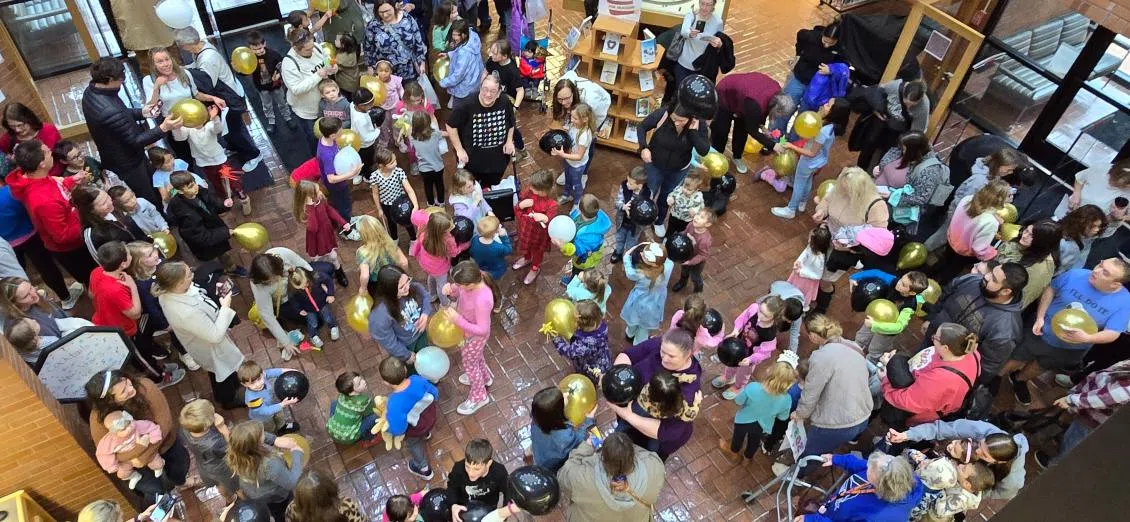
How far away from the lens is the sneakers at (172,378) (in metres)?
5.65

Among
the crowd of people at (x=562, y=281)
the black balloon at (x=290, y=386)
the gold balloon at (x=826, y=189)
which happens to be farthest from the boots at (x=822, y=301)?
the black balloon at (x=290, y=386)

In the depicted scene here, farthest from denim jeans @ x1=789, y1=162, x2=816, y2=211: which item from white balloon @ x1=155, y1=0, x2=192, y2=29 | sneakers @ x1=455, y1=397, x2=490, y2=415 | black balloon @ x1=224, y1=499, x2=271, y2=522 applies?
white balloon @ x1=155, y1=0, x2=192, y2=29

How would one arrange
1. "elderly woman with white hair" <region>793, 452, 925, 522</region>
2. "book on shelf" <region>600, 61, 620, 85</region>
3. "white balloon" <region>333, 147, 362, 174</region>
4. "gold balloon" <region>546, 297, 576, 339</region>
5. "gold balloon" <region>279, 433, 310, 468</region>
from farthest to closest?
1. "book on shelf" <region>600, 61, 620, 85</region>
2. "white balloon" <region>333, 147, 362, 174</region>
3. "gold balloon" <region>546, 297, 576, 339</region>
4. "gold balloon" <region>279, 433, 310, 468</region>
5. "elderly woman with white hair" <region>793, 452, 925, 522</region>

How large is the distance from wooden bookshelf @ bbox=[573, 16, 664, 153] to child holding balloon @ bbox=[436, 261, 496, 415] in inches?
120

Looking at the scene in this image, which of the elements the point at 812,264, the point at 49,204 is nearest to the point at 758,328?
the point at 812,264

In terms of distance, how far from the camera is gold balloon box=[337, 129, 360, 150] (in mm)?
6082

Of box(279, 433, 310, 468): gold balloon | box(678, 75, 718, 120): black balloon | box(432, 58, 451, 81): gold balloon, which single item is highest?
Answer: box(678, 75, 718, 120): black balloon

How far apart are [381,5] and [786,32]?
558 cm

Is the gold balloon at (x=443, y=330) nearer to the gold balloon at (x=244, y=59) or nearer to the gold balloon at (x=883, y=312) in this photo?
the gold balloon at (x=883, y=312)

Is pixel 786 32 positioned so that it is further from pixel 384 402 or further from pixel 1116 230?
pixel 384 402

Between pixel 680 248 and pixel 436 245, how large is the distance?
1762mm

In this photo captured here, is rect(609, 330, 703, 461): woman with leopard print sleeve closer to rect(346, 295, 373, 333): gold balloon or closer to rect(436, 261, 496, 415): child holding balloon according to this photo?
rect(436, 261, 496, 415): child holding balloon

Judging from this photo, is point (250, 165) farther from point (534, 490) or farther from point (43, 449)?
point (534, 490)

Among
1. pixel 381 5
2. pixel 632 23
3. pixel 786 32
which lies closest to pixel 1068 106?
pixel 786 32
